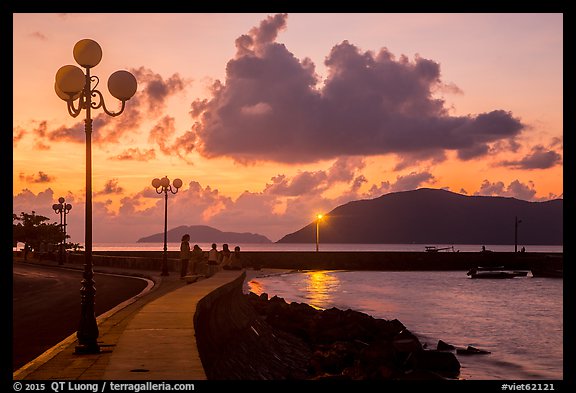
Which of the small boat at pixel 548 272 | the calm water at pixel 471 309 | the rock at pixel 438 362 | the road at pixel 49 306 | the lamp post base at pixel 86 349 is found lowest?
the calm water at pixel 471 309

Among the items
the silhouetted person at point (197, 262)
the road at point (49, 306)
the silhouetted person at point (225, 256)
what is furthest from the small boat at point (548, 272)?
the silhouetted person at point (197, 262)

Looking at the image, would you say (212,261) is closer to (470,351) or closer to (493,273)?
(470,351)

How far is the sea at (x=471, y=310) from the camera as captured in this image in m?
34.4

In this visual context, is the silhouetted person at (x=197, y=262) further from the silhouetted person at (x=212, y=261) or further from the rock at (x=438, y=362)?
the rock at (x=438, y=362)

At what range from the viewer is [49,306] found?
26.2 meters

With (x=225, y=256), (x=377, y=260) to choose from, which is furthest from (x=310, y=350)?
(x=377, y=260)

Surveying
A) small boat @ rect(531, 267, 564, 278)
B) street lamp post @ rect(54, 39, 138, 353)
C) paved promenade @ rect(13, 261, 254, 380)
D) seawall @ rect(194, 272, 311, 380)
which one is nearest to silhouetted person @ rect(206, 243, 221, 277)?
seawall @ rect(194, 272, 311, 380)

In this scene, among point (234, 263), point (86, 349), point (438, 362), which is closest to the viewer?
point (86, 349)

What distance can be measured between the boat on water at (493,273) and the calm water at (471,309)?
8.60ft

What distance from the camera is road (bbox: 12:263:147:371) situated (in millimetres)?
16812

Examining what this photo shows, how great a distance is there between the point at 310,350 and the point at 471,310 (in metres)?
35.9

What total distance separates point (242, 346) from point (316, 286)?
58.2 metres
